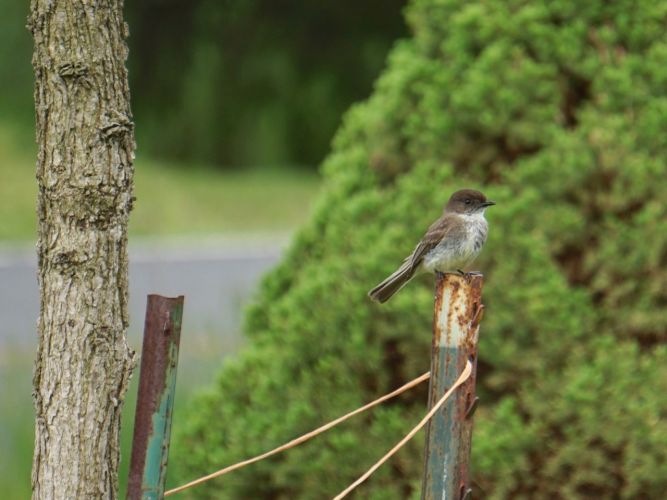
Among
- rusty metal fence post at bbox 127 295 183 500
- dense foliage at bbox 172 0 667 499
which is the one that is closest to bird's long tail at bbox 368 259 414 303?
dense foliage at bbox 172 0 667 499

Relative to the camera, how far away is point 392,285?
3484 mm

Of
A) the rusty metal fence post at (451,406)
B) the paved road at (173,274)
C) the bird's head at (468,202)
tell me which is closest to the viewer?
the rusty metal fence post at (451,406)

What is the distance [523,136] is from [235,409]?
135 cm

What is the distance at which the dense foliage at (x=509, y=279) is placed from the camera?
3.64 meters

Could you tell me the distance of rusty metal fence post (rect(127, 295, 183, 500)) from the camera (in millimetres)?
2410

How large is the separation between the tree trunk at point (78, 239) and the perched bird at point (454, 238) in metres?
1.28

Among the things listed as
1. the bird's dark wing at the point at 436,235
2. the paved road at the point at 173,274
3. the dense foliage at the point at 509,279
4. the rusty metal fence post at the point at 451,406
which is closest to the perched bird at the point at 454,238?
the bird's dark wing at the point at 436,235

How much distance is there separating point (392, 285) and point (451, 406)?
3.04 feet

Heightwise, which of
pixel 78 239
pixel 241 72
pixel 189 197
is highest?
pixel 241 72

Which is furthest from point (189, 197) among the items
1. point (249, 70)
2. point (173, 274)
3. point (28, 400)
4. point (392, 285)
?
point (392, 285)

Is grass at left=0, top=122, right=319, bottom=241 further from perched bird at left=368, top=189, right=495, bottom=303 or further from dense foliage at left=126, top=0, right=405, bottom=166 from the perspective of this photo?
perched bird at left=368, top=189, right=495, bottom=303

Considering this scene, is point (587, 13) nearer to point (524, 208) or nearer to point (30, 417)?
point (524, 208)

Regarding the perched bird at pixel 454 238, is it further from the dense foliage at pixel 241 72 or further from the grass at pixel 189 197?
the dense foliage at pixel 241 72

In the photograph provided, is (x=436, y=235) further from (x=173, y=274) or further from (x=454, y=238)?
(x=173, y=274)
